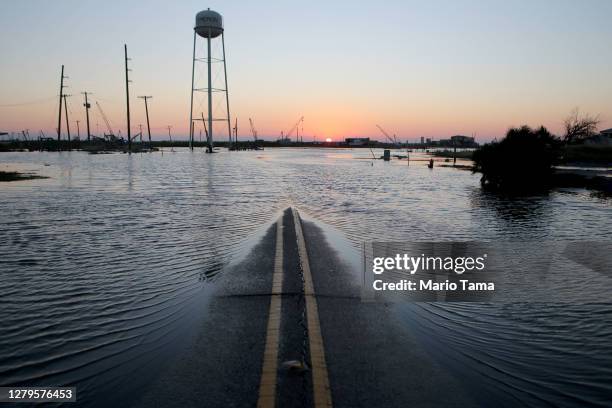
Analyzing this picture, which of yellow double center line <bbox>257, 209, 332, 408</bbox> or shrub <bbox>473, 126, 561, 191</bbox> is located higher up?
shrub <bbox>473, 126, 561, 191</bbox>

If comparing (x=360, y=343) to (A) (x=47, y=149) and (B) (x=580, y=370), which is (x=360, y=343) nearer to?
(B) (x=580, y=370)

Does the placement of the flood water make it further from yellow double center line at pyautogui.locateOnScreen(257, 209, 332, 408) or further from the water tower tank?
the water tower tank

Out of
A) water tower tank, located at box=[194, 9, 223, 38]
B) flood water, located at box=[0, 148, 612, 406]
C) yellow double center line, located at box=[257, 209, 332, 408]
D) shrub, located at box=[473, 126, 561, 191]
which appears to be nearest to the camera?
yellow double center line, located at box=[257, 209, 332, 408]

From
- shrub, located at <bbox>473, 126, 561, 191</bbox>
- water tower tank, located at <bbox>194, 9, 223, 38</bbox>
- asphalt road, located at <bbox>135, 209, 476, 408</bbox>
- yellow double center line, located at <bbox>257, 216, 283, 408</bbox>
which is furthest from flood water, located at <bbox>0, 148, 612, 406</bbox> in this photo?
water tower tank, located at <bbox>194, 9, 223, 38</bbox>

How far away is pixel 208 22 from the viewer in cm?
13162

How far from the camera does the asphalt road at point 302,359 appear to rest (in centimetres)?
412

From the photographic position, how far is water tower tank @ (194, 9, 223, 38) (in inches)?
5202

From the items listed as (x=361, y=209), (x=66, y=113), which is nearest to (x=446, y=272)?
(x=361, y=209)

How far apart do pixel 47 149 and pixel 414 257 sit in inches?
6135

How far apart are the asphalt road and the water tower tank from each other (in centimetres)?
13910

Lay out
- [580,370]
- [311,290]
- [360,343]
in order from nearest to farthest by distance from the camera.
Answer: [580,370], [360,343], [311,290]

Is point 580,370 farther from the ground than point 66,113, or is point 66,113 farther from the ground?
point 66,113

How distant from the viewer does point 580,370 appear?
16.0 feet

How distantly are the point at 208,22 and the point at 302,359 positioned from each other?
466 ft
